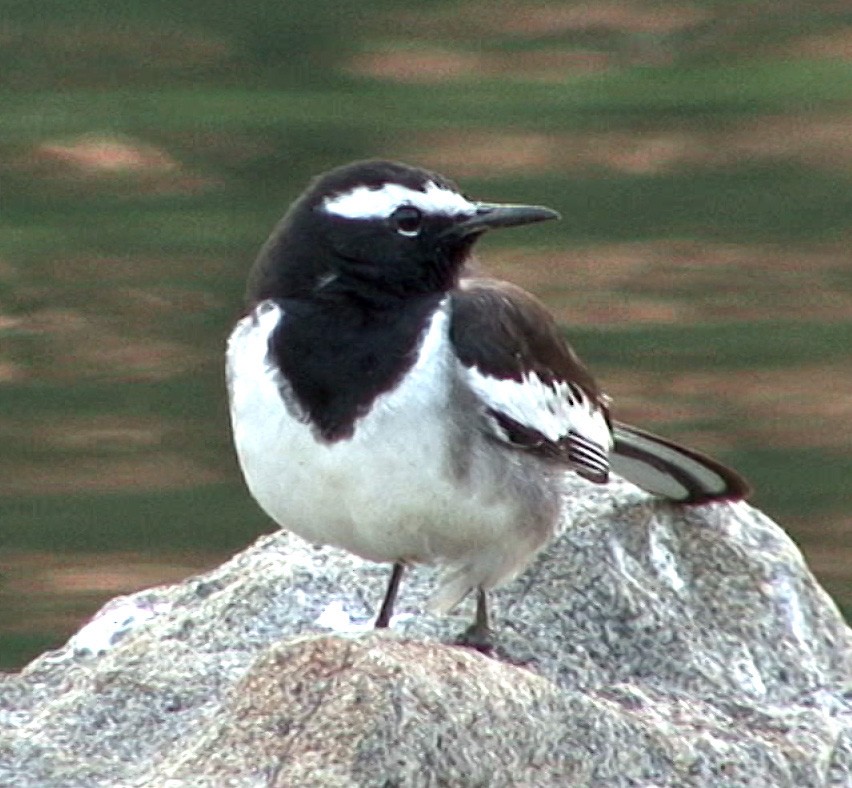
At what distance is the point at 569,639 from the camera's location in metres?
8.26

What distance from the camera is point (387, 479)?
25.9 feet

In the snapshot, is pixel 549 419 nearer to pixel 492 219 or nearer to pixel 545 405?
pixel 545 405

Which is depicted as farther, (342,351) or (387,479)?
(342,351)

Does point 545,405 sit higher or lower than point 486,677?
higher

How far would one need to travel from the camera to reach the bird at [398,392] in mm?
7938

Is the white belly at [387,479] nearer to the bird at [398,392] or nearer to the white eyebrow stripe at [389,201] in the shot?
the bird at [398,392]

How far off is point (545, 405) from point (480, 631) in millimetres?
658

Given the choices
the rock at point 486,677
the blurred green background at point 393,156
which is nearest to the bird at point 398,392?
the rock at point 486,677

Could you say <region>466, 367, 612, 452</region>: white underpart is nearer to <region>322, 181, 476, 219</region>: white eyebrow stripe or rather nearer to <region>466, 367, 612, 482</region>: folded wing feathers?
<region>466, 367, 612, 482</region>: folded wing feathers

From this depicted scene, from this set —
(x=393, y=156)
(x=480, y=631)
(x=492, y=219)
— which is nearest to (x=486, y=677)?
(x=480, y=631)

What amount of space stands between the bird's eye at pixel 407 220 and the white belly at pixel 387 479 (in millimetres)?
230

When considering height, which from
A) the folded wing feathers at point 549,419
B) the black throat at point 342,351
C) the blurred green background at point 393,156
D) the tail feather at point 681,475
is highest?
the black throat at point 342,351

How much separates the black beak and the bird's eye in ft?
0.25

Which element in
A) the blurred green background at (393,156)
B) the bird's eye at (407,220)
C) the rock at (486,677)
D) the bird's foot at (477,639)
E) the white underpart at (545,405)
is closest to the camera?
the rock at (486,677)
